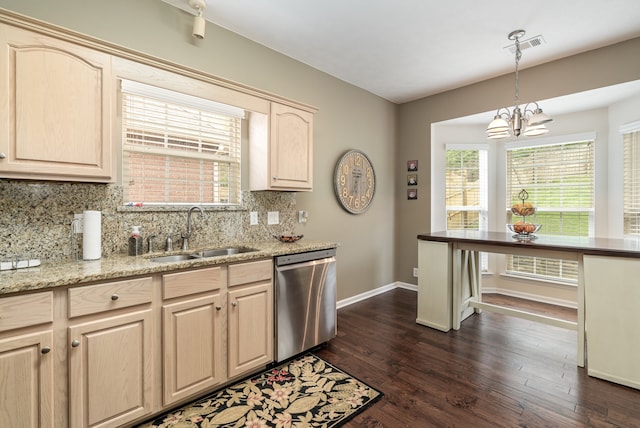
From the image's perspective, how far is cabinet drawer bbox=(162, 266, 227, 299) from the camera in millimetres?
1844

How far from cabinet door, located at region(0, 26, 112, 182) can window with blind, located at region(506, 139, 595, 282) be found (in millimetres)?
4849

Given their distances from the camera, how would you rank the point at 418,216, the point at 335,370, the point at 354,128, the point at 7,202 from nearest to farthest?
the point at 7,202 < the point at 335,370 < the point at 354,128 < the point at 418,216

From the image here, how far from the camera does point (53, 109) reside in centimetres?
168

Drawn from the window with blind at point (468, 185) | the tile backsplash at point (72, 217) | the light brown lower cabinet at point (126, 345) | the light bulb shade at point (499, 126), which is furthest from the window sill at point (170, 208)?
the window with blind at point (468, 185)

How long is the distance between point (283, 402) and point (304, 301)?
77 centimetres

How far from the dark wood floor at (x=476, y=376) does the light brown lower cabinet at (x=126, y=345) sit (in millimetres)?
970

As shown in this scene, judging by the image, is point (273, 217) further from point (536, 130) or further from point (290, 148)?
point (536, 130)

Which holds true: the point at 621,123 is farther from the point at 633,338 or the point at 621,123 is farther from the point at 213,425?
the point at 213,425

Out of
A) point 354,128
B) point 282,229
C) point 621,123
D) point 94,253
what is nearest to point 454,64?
point 354,128

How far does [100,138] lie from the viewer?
184cm

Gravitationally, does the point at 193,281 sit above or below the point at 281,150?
below

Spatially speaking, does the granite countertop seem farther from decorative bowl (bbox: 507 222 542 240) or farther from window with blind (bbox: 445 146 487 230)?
window with blind (bbox: 445 146 487 230)

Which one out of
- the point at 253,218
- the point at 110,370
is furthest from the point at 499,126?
the point at 110,370

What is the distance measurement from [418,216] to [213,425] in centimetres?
367
